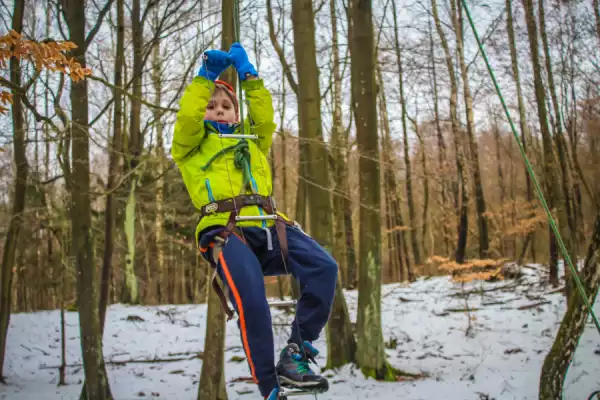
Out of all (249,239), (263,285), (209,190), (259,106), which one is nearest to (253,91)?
(259,106)

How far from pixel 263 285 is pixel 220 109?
1251 millimetres

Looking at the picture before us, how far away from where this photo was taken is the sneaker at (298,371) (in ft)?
8.39

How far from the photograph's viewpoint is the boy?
8.78ft

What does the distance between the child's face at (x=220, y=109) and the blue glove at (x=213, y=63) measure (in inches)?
6.4

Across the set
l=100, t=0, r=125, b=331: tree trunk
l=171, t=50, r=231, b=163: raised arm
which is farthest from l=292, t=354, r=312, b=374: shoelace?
l=100, t=0, r=125, b=331: tree trunk

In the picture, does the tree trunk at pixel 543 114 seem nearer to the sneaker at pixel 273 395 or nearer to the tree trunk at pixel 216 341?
the tree trunk at pixel 216 341

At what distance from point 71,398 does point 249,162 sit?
7437mm

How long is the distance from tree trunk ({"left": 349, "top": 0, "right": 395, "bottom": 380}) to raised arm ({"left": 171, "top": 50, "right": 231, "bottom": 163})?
17.6 ft

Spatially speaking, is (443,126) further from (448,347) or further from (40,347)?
(40,347)

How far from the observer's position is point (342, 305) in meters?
8.70

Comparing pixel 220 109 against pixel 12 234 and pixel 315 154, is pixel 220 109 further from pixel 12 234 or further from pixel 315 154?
pixel 12 234

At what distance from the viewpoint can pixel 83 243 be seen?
7496mm

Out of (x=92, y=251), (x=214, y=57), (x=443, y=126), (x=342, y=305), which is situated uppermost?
(x=443, y=126)

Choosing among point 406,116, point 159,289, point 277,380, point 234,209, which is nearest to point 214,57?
point 234,209
